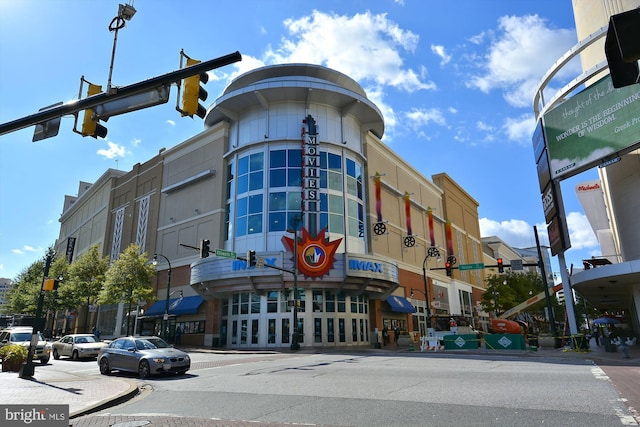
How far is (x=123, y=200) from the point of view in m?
57.8

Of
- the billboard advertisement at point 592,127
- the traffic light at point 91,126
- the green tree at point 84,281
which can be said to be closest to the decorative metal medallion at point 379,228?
the billboard advertisement at point 592,127

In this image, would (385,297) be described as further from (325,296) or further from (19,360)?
(19,360)

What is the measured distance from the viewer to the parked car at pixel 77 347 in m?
24.6

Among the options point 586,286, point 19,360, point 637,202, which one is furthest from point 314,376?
point 637,202

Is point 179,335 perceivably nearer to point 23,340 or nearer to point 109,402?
point 23,340

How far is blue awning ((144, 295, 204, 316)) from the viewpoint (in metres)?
39.3

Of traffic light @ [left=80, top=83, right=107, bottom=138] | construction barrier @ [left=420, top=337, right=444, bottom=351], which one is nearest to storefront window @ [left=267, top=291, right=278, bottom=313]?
construction barrier @ [left=420, top=337, right=444, bottom=351]

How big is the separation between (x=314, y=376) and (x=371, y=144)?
34101mm

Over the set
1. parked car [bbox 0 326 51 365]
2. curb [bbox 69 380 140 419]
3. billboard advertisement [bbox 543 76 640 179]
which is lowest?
curb [bbox 69 380 140 419]

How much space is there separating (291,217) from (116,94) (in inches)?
1077

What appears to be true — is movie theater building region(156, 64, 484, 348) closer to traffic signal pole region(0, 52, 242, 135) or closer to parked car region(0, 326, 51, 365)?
parked car region(0, 326, 51, 365)

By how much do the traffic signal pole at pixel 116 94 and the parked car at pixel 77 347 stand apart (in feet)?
62.5

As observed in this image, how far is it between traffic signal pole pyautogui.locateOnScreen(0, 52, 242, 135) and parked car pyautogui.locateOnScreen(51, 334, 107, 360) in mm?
19059

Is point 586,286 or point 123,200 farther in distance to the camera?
point 123,200
